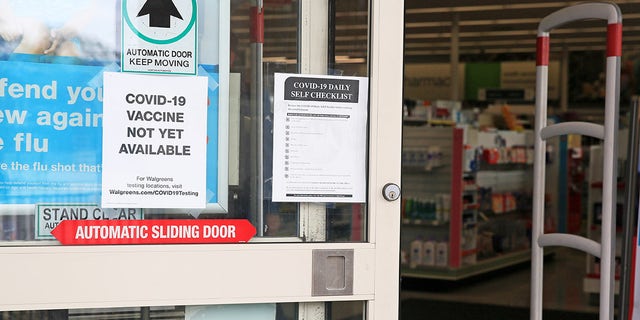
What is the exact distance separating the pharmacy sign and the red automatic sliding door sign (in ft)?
1.29

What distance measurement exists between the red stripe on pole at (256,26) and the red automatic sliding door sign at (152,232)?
19.1 inches

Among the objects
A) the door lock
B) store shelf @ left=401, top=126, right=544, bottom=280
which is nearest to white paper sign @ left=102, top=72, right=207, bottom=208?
the door lock

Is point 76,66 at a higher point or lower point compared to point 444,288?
higher

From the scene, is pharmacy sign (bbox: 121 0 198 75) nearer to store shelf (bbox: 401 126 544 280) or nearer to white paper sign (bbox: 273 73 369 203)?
white paper sign (bbox: 273 73 369 203)

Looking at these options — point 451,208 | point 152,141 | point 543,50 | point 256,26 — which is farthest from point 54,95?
point 451,208

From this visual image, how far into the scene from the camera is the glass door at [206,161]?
215 cm

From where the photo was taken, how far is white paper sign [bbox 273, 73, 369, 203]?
7.61 feet

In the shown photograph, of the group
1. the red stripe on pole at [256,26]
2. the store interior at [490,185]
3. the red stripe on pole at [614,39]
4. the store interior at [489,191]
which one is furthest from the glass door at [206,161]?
the store interior at [489,191]

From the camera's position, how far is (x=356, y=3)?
2.38 m

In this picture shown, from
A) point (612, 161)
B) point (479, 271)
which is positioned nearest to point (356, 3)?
point (612, 161)

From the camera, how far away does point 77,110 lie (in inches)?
85.8

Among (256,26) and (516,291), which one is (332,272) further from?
(516,291)

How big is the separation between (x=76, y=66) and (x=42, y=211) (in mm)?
372

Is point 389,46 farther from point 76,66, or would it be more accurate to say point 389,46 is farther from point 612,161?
point 612,161
